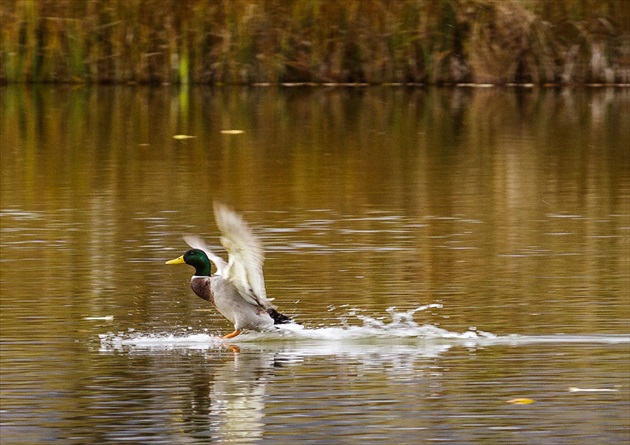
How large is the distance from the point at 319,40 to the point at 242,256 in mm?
17929

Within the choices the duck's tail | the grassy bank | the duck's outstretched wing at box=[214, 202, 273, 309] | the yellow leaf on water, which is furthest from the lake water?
the grassy bank

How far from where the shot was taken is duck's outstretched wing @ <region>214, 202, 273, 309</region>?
855cm

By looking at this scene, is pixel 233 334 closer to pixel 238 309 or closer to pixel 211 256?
pixel 238 309

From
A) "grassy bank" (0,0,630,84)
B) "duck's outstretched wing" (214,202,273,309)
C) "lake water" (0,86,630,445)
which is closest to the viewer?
"lake water" (0,86,630,445)

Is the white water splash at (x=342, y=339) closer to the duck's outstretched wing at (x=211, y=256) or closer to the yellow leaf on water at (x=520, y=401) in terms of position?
the duck's outstretched wing at (x=211, y=256)

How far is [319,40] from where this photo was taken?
26406mm

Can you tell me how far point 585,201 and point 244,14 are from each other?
12963 mm

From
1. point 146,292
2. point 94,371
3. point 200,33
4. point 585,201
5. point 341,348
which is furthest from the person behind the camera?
point 200,33

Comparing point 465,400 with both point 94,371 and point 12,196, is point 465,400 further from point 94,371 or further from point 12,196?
point 12,196

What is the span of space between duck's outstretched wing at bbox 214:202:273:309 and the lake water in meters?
0.26

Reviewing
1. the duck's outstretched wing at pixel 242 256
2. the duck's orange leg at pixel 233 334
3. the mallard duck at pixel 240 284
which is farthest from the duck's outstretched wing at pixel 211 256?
the duck's orange leg at pixel 233 334

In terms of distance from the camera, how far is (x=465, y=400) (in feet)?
24.1

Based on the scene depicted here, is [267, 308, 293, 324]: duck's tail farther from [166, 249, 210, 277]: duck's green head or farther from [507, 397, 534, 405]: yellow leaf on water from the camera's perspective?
[507, 397, 534, 405]: yellow leaf on water

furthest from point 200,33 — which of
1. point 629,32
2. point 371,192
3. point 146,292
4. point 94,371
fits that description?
point 94,371
